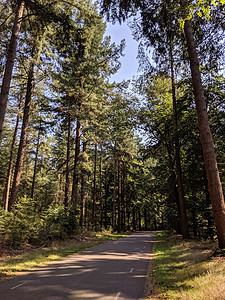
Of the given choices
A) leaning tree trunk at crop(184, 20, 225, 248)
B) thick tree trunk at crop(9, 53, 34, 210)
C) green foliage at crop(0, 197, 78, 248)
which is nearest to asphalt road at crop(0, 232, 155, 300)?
leaning tree trunk at crop(184, 20, 225, 248)

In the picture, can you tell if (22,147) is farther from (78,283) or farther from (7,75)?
(78,283)

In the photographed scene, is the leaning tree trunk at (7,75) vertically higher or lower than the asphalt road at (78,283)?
higher

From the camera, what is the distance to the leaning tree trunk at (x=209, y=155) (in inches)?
297

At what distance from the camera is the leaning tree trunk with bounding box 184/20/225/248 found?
7.55 metres

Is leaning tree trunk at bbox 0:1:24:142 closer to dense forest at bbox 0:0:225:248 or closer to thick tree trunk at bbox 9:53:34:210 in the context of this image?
dense forest at bbox 0:0:225:248

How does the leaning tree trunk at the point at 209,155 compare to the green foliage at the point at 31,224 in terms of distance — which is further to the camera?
the green foliage at the point at 31,224

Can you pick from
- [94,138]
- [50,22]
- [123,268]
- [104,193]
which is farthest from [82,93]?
[104,193]

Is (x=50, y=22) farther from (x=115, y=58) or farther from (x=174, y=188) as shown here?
(x=174, y=188)

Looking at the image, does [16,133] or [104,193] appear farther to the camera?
[104,193]

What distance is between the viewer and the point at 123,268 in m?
7.87

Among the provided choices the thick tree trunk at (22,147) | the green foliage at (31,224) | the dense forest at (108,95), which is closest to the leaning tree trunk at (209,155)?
the dense forest at (108,95)

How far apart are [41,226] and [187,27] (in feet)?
44.8

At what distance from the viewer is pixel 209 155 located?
7.99 metres

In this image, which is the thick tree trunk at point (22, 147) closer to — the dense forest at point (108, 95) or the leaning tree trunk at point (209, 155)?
the dense forest at point (108, 95)
